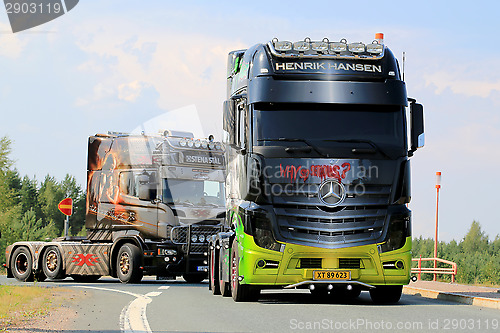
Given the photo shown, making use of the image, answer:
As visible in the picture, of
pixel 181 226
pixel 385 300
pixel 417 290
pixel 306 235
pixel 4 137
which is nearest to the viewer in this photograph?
pixel 306 235

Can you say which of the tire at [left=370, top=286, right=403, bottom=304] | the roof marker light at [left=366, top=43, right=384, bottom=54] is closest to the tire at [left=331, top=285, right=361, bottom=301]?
the tire at [left=370, top=286, right=403, bottom=304]

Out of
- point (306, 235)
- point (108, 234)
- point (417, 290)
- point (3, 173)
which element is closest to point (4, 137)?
point (3, 173)

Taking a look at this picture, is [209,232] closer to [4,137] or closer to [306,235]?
[306,235]

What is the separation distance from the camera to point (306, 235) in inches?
633

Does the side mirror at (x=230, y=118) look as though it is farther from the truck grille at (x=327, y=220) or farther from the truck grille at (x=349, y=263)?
the truck grille at (x=349, y=263)

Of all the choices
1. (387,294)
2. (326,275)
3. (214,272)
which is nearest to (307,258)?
(326,275)

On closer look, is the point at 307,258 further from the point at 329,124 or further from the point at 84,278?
the point at 84,278

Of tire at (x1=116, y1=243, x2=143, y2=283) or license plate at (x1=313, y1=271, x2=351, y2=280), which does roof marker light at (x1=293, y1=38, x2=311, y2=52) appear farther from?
tire at (x1=116, y1=243, x2=143, y2=283)

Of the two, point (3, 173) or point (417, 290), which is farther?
point (3, 173)

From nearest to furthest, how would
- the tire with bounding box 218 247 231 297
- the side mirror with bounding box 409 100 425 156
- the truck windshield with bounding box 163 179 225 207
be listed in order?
1. the side mirror with bounding box 409 100 425 156
2. the tire with bounding box 218 247 231 297
3. the truck windshield with bounding box 163 179 225 207

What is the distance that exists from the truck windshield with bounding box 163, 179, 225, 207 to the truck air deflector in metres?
10.6

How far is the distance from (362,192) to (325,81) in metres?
2.20

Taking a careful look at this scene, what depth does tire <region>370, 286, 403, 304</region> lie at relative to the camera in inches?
680

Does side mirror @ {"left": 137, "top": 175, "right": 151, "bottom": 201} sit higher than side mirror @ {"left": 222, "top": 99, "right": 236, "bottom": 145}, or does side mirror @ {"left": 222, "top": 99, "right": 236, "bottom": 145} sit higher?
side mirror @ {"left": 222, "top": 99, "right": 236, "bottom": 145}
